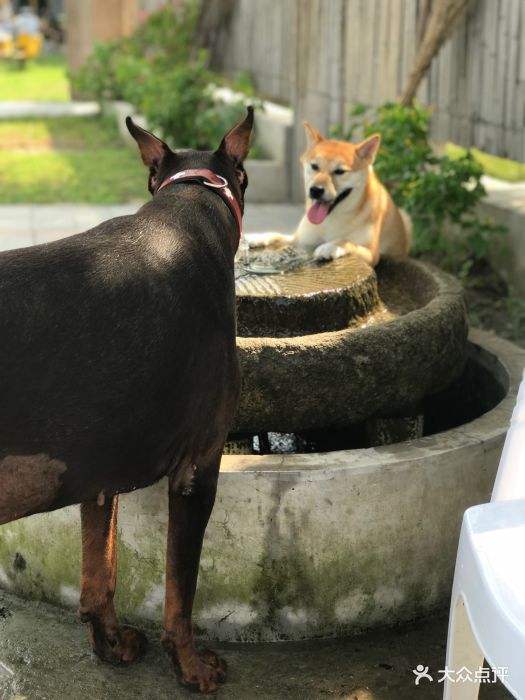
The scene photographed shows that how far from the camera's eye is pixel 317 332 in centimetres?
382

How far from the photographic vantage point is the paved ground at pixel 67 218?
7.91 meters

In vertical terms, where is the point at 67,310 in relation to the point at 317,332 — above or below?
above

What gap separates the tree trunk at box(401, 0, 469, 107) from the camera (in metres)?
6.52

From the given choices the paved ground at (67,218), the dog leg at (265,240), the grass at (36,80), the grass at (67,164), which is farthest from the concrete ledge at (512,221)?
the grass at (36,80)

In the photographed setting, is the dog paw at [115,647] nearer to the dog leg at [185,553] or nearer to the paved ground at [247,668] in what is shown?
the paved ground at [247,668]

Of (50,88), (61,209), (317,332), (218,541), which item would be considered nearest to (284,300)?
(317,332)

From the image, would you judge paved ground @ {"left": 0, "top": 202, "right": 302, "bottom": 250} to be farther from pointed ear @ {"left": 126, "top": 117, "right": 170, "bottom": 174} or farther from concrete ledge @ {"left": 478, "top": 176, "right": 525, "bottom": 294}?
pointed ear @ {"left": 126, "top": 117, "right": 170, "bottom": 174}

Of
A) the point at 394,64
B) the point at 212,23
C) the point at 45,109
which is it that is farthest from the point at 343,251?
the point at 45,109

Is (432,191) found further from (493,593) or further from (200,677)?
(493,593)

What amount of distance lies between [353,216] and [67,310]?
269 centimetres

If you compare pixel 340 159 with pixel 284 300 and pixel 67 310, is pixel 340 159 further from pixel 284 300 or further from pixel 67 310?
pixel 67 310

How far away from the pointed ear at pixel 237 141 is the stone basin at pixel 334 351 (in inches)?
24.7

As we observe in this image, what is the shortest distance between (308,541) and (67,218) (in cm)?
576

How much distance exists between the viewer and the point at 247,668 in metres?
3.23
